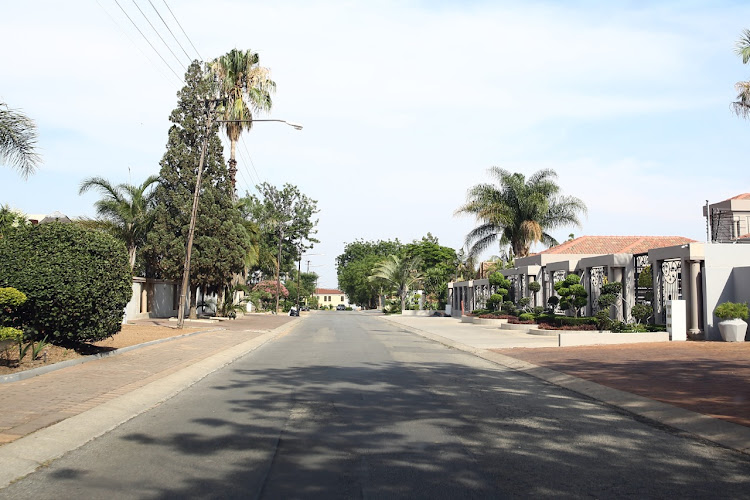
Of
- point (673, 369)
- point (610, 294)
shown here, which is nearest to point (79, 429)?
point (673, 369)

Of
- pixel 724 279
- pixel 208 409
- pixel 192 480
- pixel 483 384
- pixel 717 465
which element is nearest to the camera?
pixel 192 480

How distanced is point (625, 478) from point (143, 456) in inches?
184

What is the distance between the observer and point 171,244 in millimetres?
38156

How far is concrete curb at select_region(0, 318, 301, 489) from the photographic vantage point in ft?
21.8

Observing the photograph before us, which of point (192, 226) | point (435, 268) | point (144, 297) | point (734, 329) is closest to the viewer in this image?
point (734, 329)

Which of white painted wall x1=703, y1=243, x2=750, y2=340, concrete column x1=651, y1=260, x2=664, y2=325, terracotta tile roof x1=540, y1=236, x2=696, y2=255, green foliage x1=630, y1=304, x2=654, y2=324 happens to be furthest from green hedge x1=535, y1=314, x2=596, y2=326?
→ terracotta tile roof x1=540, y1=236, x2=696, y2=255

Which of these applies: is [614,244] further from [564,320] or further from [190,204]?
[190,204]

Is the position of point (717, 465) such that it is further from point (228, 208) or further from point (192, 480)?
point (228, 208)

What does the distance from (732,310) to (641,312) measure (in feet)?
14.1

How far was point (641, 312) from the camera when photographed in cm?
2658

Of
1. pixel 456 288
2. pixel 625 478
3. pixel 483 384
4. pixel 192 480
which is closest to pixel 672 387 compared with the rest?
pixel 483 384

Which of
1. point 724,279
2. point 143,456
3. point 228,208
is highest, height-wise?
point 228,208

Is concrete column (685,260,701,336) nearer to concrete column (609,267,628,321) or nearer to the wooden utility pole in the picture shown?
concrete column (609,267,628,321)

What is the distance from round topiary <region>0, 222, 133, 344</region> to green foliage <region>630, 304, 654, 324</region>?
64.1 feet
